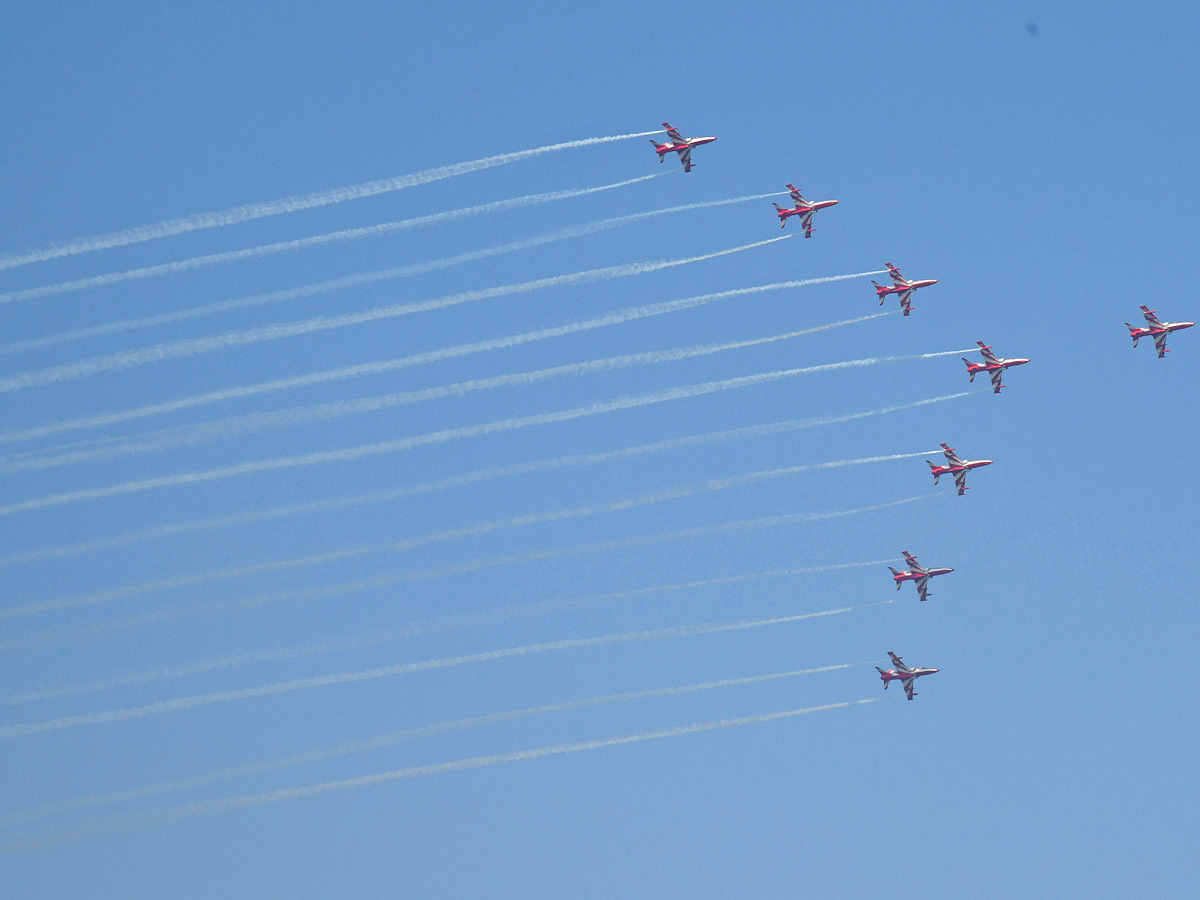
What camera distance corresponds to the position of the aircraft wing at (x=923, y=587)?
125m

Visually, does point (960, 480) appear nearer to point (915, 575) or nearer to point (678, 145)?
point (915, 575)

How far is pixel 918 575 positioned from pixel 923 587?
2.88 feet

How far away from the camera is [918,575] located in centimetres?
12594

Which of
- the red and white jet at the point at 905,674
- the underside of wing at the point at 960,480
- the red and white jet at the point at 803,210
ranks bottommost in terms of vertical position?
the red and white jet at the point at 905,674

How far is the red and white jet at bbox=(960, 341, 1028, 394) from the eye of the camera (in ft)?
413

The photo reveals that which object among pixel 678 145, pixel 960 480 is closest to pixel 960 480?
pixel 960 480

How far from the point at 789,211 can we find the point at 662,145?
457 inches

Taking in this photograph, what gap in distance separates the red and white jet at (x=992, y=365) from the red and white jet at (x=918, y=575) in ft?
41.8

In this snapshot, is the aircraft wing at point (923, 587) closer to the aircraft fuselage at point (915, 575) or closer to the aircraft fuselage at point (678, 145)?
the aircraft fuselage at point (915, 575)

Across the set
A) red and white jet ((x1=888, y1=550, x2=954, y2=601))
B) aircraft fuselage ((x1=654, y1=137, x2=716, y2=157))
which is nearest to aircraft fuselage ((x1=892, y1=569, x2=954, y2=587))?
red and white jet ((x1=888, y1=550, x2=954, y2=601))

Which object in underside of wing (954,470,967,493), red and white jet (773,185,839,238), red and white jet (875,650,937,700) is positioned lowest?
red and white jet (875,650,937,700)

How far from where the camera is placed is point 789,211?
406 ft

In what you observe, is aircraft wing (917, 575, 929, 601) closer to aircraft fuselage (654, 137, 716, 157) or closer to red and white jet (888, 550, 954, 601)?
red and white jet (888, 550, 954, 601)

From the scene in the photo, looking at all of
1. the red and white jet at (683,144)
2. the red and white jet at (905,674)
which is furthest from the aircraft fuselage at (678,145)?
the red and white jet at (905,674)
